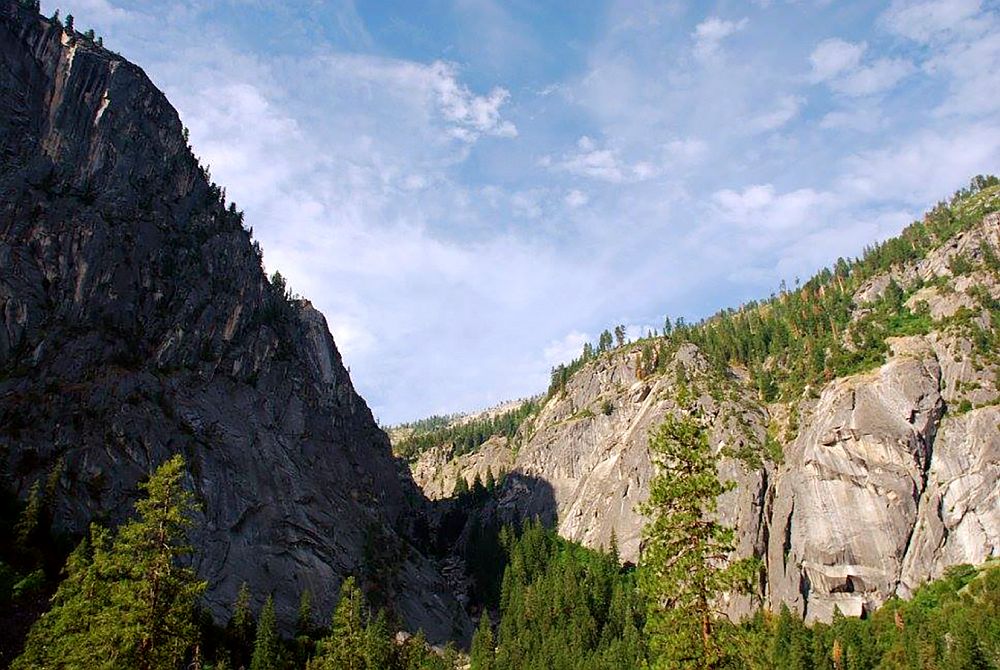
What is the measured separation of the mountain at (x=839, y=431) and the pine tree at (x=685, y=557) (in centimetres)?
6987

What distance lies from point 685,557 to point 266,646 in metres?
64.7

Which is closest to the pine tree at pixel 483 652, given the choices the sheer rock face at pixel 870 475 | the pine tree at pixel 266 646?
the pine tree at pixel 266 646

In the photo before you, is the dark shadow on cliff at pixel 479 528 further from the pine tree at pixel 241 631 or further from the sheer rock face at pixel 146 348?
the pine tree at pixel 241 631

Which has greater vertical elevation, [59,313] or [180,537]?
[59,313]

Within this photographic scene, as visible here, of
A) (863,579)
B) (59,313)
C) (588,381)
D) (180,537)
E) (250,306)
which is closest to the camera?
(180,537)

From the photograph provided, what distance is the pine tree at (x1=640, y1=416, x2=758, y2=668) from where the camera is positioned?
24266 millimetres

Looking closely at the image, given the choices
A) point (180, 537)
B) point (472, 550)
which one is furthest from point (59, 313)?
point (472, 550)

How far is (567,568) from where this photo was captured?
11969 centimetres

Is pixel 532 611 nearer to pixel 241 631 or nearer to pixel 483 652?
pixel 483 652

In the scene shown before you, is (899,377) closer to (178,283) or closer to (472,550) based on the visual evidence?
(472,550)

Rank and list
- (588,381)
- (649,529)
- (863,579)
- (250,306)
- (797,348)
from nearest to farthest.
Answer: (649,529) < (863,579) < (250,306) < (797,348) < (588,381)

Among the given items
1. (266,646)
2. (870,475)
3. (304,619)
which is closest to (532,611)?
(304,619)

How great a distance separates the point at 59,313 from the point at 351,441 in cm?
6714

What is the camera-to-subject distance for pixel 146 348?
108000mm
